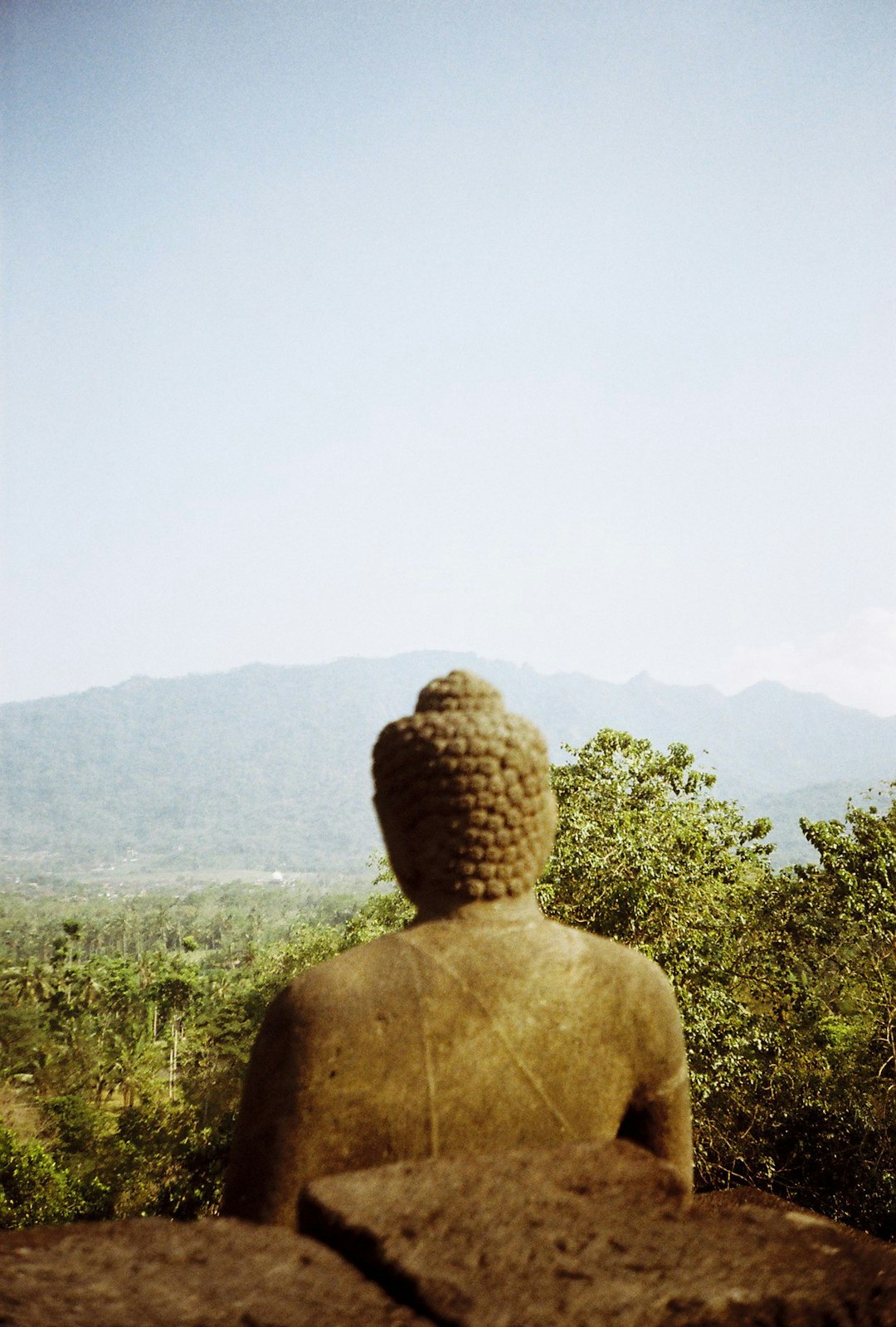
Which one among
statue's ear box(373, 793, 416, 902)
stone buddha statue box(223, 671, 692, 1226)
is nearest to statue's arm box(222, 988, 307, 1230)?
Answer: stone buddha statue box(223, 671, 692, 1226)

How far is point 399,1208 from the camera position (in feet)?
6.07

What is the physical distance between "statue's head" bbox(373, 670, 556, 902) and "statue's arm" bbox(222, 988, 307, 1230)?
0.66 metres

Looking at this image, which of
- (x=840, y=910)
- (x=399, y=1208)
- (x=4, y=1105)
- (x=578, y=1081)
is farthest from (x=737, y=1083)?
(x=4, y=1105)

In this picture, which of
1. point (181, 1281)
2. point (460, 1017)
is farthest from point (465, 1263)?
point (460, 1017)

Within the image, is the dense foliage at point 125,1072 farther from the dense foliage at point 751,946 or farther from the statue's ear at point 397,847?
the statue's ear at point 397,847

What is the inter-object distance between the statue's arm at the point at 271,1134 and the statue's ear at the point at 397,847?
63cm

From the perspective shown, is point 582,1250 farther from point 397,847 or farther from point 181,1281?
point 397,847

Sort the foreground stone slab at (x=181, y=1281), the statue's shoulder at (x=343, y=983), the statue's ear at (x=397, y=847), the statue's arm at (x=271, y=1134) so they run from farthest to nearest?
the statue's ear at (x=397, y=847) → the statue's shoulder at (x=343, y=983) → the statue's arm at (x=271, y=1134) → the foreground stone slab at (x=181, y=1281)

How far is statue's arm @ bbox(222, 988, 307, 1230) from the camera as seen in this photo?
7.92ft

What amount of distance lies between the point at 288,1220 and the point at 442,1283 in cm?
97

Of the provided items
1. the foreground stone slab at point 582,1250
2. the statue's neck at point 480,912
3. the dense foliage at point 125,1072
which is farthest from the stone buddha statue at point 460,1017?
the dense foliage at point 125,1072

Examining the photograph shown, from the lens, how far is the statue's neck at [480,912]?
113 inches

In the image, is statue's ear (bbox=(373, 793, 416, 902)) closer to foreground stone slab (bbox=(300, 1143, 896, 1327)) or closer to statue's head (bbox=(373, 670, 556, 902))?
statue's head (bbox=(373, 670, 556, 902))

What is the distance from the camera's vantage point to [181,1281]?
5.50 ft
